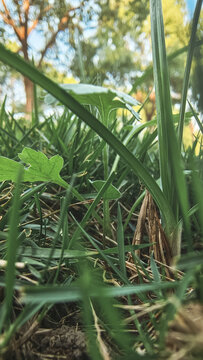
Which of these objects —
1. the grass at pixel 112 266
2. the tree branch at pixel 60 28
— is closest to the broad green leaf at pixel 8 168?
the grass at pixel 112 266

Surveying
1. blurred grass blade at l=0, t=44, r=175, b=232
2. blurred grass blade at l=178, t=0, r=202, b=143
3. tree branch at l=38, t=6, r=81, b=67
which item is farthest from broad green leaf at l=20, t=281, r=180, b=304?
tree branch at l=38, t=6, r=81, b=67

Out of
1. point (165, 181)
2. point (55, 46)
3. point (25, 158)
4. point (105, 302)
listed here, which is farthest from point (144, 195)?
point (55, 46)

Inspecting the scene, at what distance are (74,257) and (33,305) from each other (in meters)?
0.10

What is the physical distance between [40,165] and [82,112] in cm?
15

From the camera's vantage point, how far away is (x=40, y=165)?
0.43m

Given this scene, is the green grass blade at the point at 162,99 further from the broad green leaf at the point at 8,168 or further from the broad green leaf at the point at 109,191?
the broad green leaf at the point at 8,168

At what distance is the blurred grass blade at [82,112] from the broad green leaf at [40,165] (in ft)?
0.36

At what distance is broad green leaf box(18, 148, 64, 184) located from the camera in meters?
0.42

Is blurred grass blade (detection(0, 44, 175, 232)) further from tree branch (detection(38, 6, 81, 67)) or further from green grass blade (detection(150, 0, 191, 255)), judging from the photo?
tree branch (detection(38, 6, 81, 67))

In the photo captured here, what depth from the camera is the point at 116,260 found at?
40cm

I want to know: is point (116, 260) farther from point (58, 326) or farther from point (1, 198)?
point (1, 198)

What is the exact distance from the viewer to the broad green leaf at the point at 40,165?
0.42m

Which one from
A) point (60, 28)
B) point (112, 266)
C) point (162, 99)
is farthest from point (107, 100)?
point (60, 28)

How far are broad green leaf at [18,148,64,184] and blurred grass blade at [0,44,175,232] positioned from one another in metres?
0.11
